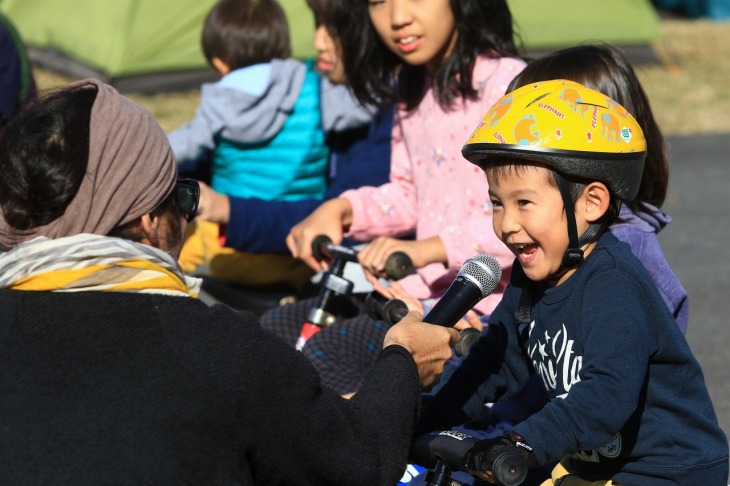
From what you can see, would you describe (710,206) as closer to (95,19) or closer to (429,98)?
(429,98)

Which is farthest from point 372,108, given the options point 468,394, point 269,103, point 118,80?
point 118,80

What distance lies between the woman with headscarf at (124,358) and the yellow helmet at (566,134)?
0.61 m

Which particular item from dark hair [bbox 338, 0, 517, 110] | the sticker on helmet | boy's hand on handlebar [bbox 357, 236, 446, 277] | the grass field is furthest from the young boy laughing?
the grass field

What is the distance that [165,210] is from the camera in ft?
7.91

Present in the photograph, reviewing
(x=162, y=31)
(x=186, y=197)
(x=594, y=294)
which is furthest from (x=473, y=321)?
(x=162, y=31)

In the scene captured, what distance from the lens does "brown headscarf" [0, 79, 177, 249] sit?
7.27ft

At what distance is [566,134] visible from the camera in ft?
7.95

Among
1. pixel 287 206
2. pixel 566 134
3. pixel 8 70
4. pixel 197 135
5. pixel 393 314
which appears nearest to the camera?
pixel 566 134

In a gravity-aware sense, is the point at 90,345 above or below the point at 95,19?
above

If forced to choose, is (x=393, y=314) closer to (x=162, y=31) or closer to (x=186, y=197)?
(x=186, y=197)

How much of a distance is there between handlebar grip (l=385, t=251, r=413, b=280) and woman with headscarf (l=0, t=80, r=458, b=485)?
0.96 meters

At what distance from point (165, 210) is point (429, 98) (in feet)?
5.22

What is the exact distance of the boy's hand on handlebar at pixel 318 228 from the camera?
3.79 meters

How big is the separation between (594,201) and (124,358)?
112 cm
